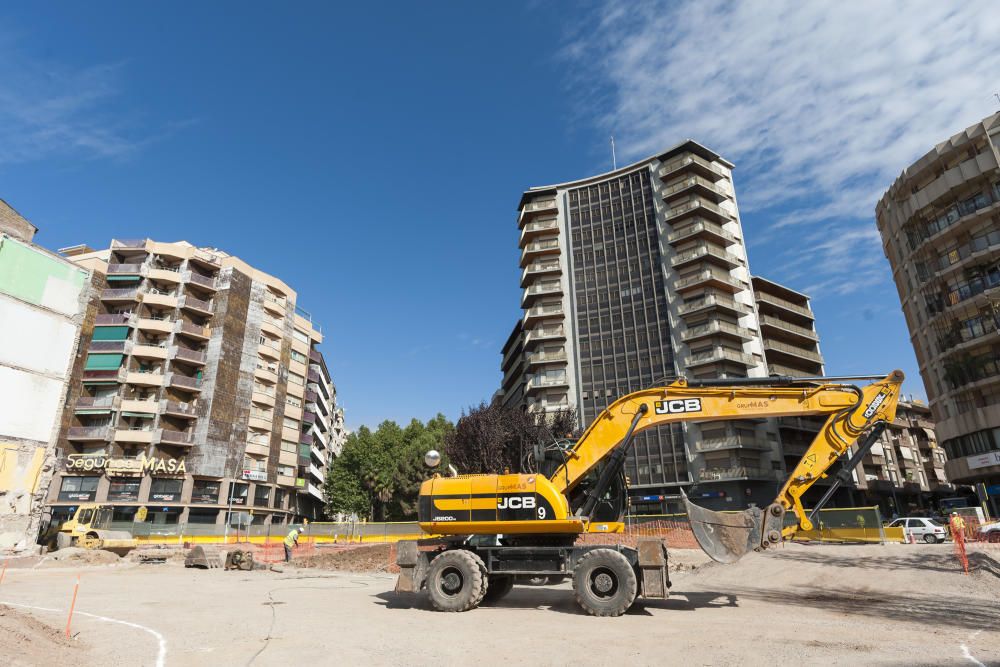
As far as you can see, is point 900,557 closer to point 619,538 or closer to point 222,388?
point 619,538

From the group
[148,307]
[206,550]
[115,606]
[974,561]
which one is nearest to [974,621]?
[974,561]

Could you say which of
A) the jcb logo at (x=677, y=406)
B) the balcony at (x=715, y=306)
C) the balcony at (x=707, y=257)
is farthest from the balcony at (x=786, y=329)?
→ the jcb logo at (x=677, y=406)

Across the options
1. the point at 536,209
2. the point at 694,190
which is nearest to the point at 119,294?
the point at 536,209

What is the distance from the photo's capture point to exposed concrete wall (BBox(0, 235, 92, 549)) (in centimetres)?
2912

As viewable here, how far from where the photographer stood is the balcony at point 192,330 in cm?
5866

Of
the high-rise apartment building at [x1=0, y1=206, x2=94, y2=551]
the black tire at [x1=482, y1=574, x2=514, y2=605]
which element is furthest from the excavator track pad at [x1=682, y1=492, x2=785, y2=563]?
the high-rise apartment building at [x1=0, y1=206, x2=94, y2=551]

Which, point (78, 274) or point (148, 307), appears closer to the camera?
point (78, 274)

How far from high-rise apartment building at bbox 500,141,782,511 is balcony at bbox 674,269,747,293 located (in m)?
0.19

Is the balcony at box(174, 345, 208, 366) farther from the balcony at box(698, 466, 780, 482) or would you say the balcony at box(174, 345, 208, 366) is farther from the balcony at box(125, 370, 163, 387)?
the balcony at box(698, 466, 780, 482)

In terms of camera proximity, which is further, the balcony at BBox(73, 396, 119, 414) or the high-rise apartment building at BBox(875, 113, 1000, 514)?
the balcony at BBox(73, 396, 119, 414)

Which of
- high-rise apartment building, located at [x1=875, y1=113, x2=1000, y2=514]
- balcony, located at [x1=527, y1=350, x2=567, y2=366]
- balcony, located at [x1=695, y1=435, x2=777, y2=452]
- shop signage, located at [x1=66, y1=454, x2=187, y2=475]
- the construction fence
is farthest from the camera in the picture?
balcony, located at [x1=527, y1=350, x2=567, y2=366]

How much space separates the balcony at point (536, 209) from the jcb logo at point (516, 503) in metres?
57.6

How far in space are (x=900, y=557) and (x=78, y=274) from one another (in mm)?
44314

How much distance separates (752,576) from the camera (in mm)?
19266
